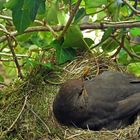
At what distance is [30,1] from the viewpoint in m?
1.09

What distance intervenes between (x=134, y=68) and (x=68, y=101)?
1.12ft

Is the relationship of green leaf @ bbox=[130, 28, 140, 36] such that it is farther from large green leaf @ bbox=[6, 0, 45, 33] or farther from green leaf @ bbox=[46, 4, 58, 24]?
large green leaf @ bbox=[6, 0, 45, 33]

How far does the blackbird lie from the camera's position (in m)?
1.43

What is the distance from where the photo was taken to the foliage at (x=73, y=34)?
1.49 m

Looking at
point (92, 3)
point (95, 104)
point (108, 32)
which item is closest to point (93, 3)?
point (92, 3)

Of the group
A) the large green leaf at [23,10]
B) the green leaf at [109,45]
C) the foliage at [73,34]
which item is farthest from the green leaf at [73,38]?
the large green leaf at [23,10]

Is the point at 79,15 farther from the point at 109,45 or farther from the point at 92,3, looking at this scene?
the point at 109,45

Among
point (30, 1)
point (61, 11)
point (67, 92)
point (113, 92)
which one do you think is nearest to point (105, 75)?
point (113, 92)

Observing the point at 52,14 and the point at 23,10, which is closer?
the point at 23,10

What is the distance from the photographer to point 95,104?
1458 mm

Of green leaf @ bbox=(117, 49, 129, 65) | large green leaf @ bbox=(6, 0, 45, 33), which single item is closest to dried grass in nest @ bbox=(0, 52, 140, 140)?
green leaf @ bbox=(117, 49, 129, 65)

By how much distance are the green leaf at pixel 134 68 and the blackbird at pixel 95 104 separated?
0.13 metres

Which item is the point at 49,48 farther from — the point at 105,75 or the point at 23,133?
the point at 23,133

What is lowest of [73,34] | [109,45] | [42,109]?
[42,109]
